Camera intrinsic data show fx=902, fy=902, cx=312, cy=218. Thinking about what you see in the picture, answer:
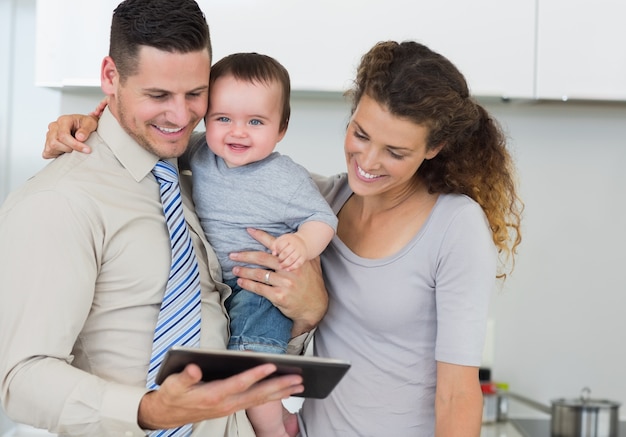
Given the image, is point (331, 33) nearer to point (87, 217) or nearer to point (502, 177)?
point (502, 177)

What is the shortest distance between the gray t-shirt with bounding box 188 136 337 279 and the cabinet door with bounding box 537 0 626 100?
111cm

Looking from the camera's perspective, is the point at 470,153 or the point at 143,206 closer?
the point at 143,206

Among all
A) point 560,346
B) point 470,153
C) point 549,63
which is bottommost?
point 560,346

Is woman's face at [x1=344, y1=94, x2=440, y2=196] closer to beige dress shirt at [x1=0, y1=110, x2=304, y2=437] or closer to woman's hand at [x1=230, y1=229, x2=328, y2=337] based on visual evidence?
woman's hand at [x1=230, y1=229, x2=328, y2=337]

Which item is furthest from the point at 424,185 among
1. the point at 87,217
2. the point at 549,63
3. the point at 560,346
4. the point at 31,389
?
the point at 560,346

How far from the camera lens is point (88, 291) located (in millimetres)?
1450

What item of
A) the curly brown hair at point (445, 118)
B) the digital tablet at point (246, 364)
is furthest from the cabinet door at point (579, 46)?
the digital tablet at point (246, 364)

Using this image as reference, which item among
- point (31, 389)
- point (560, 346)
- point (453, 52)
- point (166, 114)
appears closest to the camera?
point (31, 389)

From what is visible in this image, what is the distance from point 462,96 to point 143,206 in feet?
2.00

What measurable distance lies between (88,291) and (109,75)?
0.40 metres

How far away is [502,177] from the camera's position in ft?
5.73

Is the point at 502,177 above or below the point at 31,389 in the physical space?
above

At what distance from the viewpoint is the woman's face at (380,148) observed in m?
1.60

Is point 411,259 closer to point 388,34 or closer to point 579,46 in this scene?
point 388,34
